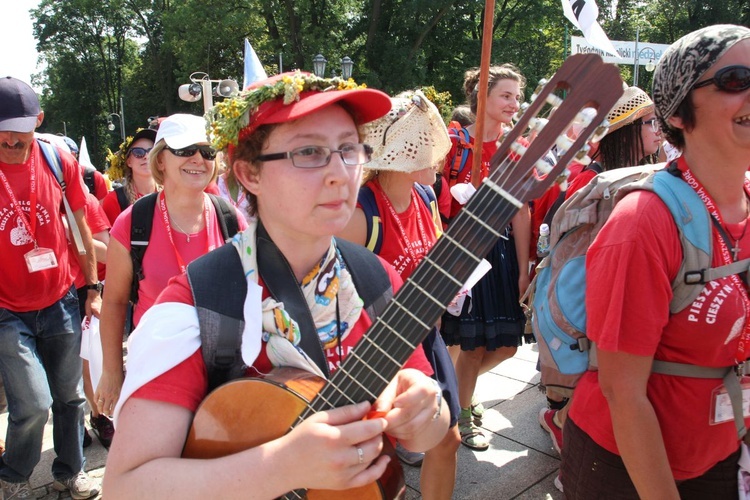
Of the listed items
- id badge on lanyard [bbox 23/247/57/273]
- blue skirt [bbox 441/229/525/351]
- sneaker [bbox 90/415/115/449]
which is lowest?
sneaker [bbox 90/415/115/449]

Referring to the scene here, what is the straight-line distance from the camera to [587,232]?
79.7 inches

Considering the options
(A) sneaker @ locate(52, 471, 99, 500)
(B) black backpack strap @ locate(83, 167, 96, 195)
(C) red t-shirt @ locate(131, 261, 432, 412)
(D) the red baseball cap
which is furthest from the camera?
(B) black backpack strap @ locate(83, 167, 96, 195)

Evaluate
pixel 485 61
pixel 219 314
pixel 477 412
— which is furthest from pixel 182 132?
pixel 477 412

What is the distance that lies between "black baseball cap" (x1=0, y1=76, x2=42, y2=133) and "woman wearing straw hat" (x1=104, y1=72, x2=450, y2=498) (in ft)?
6.64

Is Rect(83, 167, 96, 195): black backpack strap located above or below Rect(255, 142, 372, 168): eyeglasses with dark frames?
below

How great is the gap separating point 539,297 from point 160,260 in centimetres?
179

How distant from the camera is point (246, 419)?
50.4 inches

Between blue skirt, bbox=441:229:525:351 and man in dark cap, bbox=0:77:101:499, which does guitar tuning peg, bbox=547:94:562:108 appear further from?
man in dark cap, bbox=0:77:101:499

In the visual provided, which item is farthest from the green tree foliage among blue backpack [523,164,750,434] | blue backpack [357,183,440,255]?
blue backpack [523,164,750,434]

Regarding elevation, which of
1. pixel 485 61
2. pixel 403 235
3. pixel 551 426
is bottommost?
pixel 551 426

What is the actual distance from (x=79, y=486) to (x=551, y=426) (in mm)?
3037

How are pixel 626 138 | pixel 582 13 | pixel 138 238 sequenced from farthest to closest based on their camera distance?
pixel 582 13
pixel 626 138
pixel 138 238

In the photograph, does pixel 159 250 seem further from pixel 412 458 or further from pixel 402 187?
pixel 412 458

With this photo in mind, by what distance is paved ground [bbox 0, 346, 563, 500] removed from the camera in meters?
3.35
